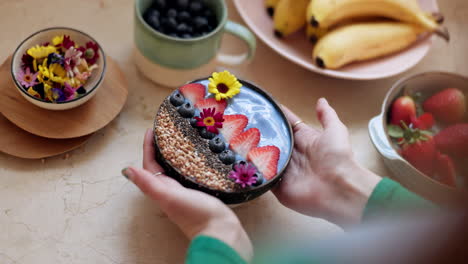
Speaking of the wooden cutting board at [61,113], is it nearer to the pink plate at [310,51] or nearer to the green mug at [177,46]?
the green mug at [177,46]

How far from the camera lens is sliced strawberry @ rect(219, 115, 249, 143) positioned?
748mm

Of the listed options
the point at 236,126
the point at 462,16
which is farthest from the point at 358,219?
the point at 462,16

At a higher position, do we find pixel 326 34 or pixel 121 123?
pixel 326 34

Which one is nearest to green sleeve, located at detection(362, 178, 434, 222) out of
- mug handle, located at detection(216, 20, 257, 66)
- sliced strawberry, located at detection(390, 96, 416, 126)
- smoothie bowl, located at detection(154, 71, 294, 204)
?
smoothie bowl, located at detection(154, 71, 294, 204)

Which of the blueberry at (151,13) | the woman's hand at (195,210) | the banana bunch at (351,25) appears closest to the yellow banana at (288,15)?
the banana bunch at (351,25)

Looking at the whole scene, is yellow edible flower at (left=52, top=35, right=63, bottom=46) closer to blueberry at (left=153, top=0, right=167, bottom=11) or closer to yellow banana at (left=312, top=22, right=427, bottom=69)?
blueberry at (left=153, top=0, right=167, bottom=11)

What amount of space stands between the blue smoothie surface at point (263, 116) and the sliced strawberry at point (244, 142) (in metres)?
0.01

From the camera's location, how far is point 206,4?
93cm

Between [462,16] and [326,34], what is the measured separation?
435mm

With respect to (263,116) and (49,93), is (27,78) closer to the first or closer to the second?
(49,93)

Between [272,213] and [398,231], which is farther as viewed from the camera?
[272,213]

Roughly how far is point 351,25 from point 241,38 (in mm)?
241

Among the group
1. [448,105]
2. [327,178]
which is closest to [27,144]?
[327,178]

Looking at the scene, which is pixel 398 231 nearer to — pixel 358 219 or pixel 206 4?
pixel 358 219
